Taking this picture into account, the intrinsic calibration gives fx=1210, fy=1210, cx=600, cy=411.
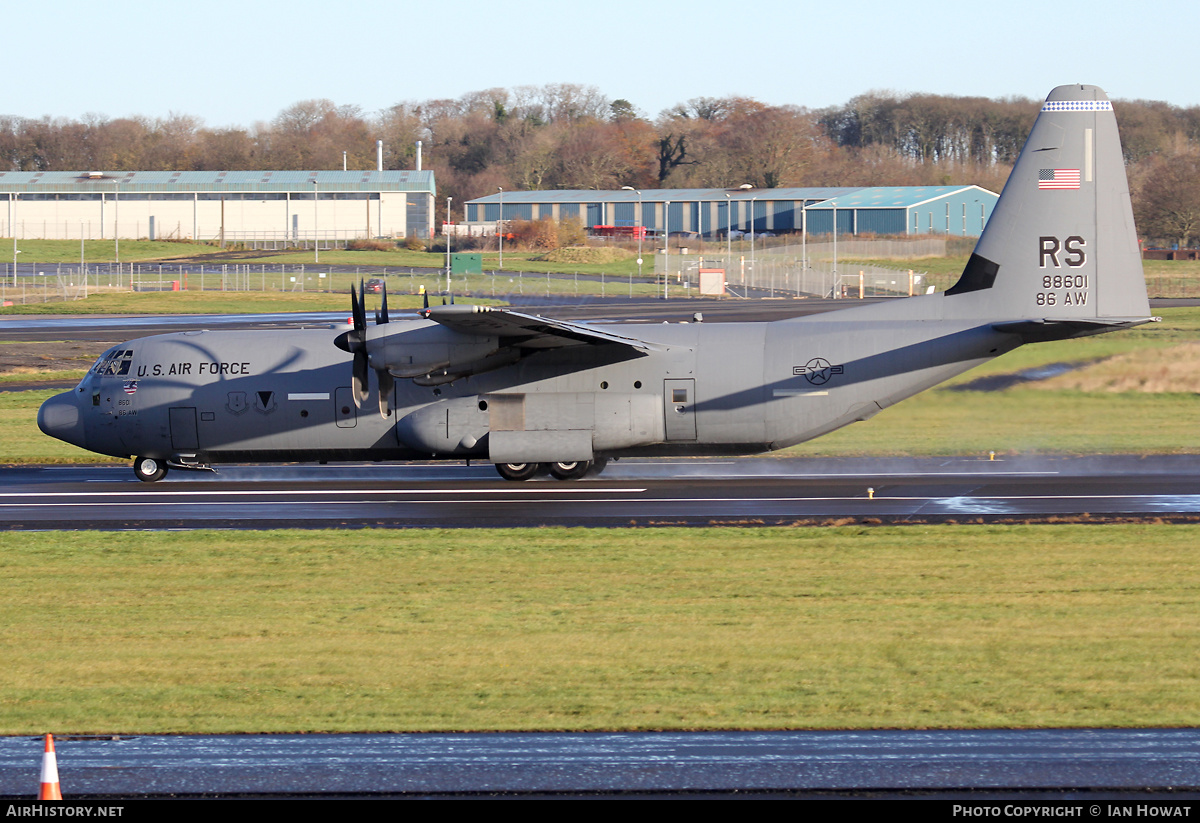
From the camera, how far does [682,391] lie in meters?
25.6

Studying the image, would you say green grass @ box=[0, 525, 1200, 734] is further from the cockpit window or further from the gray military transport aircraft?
the cockpit window

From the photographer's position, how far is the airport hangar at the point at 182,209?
132625mm

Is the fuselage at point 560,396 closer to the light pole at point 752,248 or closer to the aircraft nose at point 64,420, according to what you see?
the aircraft nose at point 64,420

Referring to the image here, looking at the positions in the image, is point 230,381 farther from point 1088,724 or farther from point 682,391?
point 1088,724

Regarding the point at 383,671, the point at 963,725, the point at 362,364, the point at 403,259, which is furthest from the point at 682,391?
the point at 403,259

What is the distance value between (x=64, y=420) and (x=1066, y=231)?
22204mm

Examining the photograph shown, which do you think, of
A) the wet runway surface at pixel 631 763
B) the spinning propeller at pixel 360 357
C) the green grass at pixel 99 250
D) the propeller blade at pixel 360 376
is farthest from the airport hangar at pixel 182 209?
the wet runway surface at pixel 631 763

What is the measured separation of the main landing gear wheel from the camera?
1103 inches

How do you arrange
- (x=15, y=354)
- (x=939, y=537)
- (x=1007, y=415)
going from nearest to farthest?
(x=939, y=537)
(x=1007, y=415)
(x=15, y=354)

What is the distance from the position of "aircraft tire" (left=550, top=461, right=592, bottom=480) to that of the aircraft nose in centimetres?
1078

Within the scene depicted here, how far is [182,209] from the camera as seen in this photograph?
438 feet

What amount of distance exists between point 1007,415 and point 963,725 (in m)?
17.3

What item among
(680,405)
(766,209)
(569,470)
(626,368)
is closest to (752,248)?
(766,209)

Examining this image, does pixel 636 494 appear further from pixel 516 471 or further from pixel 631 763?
pixel 631 763
